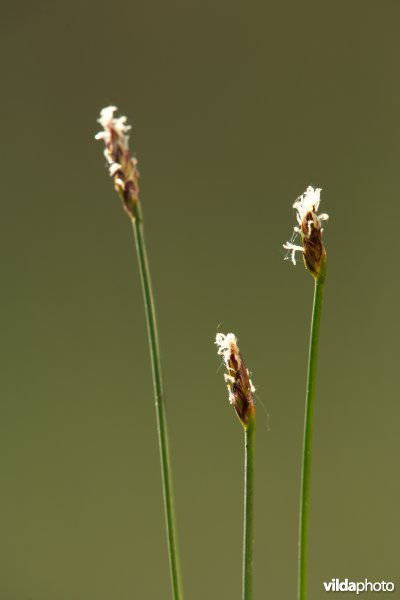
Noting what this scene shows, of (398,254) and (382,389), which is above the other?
(398,254)

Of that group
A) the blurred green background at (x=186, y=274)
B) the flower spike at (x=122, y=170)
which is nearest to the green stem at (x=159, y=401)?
the flower spike at (x=122, y=170)

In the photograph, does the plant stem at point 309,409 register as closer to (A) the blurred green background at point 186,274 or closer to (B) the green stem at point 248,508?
(B) the green stem at point 248,508

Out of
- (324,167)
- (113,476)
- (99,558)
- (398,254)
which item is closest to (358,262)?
(398,254)

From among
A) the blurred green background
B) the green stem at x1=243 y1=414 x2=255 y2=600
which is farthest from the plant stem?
the blurred green background

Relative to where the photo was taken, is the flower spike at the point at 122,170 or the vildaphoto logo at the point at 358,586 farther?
the vildaphoto logo at the point at 358,586

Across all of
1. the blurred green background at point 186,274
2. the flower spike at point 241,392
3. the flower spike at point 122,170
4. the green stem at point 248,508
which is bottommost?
the green stem at point 248,508

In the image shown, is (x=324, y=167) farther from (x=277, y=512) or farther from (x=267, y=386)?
(x=277, y=512)
